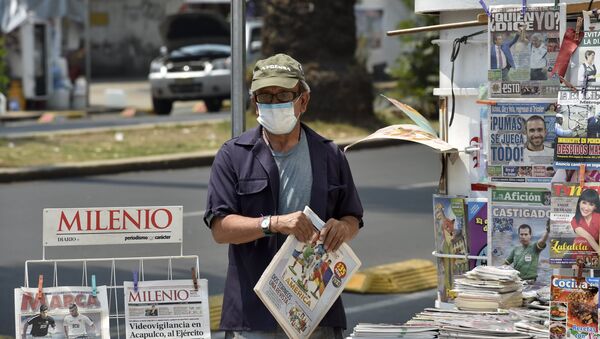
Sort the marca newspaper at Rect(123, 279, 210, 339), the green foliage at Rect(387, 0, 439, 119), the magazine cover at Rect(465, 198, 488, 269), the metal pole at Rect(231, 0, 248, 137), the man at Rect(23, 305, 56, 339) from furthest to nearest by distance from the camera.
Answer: the green foliage at Rect(387, 0, 439, 119) → the metal pole at Rect(231, 0, 248, 137) → the magazine cover at Rect(465, 198, 488, 269) → the marca newspaper at Rect(123, 279, 210, 339) → the man at Rect(23, 305, 56, 339)

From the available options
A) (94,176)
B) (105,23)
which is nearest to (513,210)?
(94,176)

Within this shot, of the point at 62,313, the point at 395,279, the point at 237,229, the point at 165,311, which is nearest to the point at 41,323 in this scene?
the point at 62,313

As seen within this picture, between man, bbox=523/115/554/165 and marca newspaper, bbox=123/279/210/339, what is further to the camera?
man, bbox=523/115/554/165

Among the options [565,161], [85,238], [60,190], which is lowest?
[60,190]

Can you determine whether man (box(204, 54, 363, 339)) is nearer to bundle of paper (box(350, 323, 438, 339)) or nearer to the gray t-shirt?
the gray t-shirt

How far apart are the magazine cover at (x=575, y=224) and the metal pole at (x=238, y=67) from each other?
255cm

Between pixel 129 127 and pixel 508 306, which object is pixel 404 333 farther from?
pixel 129 127

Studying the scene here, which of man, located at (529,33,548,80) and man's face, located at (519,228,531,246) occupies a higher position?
man, located at (529,33,548,80)

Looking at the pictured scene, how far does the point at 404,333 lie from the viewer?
17.1 feet

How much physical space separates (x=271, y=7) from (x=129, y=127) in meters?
3.31

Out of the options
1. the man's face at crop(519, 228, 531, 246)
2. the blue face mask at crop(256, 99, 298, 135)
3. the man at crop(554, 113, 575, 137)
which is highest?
the blue face mask at crop(256, 99, 298, 135)

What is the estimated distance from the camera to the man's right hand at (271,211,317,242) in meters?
4.99

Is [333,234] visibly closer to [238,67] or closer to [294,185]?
[294,185]

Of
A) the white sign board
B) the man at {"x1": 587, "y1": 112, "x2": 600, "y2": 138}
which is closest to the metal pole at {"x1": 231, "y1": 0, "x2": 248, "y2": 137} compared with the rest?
the white sign board
